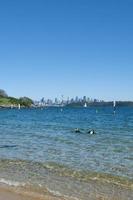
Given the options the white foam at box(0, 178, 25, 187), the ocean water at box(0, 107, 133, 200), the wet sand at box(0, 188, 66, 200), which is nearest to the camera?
the wet sand at box(0, 188, 66, 200)

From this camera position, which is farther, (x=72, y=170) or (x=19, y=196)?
(x=72, y=170)

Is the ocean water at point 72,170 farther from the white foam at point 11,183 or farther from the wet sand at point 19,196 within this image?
the wet sand at point 19,196

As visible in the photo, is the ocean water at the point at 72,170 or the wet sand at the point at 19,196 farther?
the ocean water at the point at 72,170

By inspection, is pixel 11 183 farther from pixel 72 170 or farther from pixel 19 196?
pixel 72 170

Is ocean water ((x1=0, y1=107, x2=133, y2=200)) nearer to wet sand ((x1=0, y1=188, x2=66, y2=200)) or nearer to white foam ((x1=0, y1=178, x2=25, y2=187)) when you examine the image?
white foam ((x1=0, y1=178, x2=25, y2=187))

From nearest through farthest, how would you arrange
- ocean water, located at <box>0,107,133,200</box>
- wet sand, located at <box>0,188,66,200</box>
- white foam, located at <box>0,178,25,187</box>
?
wet sand, located at <box>0,188,66,200</box> < ocean water, located at <box>0,107,133,200</box> < white foam, located at <box>0,178,25,187</box>

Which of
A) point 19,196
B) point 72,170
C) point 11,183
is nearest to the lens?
point 19,196

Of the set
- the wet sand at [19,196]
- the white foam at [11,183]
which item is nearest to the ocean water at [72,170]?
the white foam at [11,183]

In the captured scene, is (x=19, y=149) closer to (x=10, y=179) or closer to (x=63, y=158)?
(x=63, y=158)

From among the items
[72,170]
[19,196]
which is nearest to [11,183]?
[19,196]

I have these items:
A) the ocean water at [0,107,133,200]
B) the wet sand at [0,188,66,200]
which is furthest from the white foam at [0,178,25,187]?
the wet sand at [0,188,66,200]

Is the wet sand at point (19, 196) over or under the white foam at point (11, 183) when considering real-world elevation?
under

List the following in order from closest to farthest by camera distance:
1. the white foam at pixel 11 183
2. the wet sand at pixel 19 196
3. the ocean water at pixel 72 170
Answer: the wet sand at pixel 19 196
the ocean water at pixel 72 170
the white foam at pixel 11 183

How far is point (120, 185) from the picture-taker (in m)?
17.2
